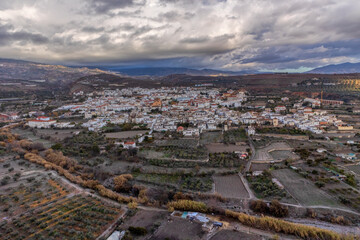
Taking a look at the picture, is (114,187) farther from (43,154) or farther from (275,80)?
(275,80)

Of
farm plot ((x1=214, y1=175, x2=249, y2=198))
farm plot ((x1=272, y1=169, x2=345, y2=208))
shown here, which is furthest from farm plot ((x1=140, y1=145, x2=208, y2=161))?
farm plot ((x1=272, y1=169, x2=345, y2=208))

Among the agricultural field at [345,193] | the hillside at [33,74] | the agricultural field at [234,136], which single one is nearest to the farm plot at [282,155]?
the agricultural field at [234,136]

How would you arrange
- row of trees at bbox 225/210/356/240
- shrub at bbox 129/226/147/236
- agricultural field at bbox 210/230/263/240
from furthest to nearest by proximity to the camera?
shrub at bbox 129/226/147/236, agricultural field at bbox 210/230/263/240, row of trees at bbox 225/210/356/240

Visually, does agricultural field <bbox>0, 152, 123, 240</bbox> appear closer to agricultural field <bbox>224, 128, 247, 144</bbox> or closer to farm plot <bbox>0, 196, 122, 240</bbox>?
farm plot <bbox>0, 196, 122, 240</bbox>

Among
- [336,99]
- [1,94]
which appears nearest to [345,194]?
[336,99]

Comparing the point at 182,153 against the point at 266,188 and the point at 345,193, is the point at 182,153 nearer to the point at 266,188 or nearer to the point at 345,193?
the point at 266,188
